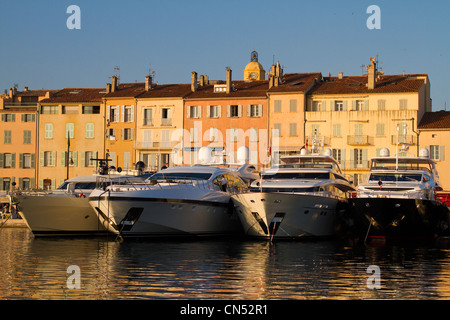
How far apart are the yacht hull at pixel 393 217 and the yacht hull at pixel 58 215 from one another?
12.6 metres

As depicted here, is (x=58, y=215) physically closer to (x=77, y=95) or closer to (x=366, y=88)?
(x=366, y=88)

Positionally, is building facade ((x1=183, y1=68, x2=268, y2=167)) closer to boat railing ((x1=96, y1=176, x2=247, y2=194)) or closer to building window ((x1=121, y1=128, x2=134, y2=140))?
building window ((x1=121, y1=128, x2=134, y2=140))

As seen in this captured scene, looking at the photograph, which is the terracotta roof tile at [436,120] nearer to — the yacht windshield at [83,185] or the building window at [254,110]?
the building window at [254,110]

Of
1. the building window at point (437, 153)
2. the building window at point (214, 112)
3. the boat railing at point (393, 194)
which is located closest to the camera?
the boat railing at point (393, 194)

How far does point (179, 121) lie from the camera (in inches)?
2817

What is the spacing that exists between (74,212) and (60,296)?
19634 mm

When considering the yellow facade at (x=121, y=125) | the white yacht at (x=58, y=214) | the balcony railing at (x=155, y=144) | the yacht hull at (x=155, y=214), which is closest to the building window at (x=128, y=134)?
the yellow facade at (x=121, y=125)

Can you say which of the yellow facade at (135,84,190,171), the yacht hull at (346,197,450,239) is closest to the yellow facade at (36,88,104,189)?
the yellow facade at (135,84,190,171)

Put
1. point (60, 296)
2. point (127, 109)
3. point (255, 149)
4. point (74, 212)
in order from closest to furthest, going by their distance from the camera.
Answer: point (60, 296)
point (74, 212)
point (255, 149)
point (127, 109)

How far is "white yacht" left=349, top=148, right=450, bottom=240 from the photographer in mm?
35688

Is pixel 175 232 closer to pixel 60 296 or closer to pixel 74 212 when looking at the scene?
pixel 74 212

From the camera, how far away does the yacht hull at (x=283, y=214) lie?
34.8 metres

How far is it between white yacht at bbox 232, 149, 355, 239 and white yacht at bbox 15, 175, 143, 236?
24.6ft
